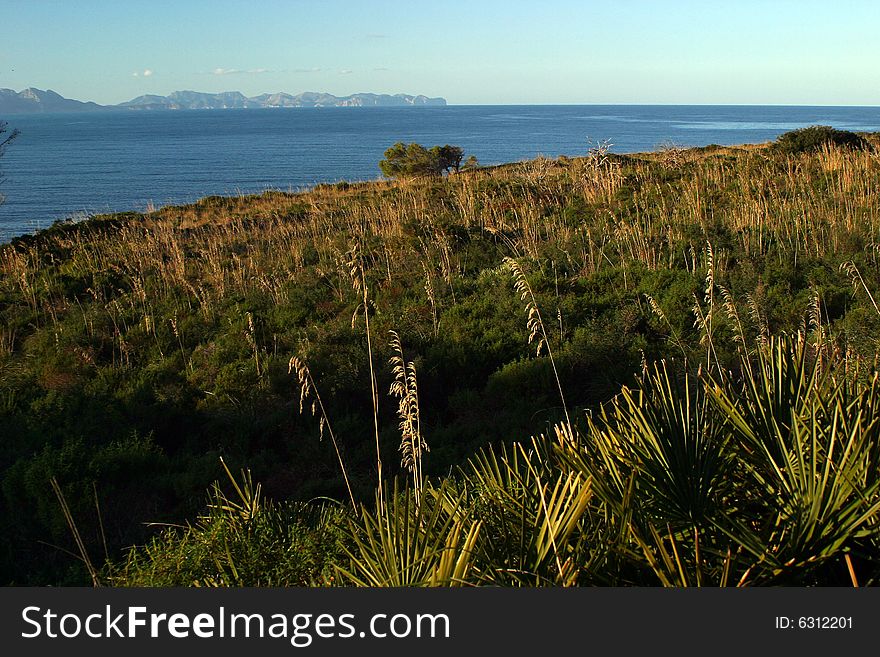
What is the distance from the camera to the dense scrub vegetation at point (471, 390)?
7.56ft

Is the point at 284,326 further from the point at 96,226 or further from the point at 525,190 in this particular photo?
the point at 96,226

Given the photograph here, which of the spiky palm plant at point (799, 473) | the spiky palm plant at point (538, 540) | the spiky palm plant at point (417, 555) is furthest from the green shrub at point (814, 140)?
the spiky palm plant at point (417, 555)

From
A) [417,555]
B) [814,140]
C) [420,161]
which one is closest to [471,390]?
[417,555]

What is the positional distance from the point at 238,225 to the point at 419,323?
9.98 metres

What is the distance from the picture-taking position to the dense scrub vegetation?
2.30 metres

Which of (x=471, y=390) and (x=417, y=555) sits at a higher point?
(x=417, y=555)

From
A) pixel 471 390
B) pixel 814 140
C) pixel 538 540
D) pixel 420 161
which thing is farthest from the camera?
pixel 420 161

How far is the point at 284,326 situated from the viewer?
966 cm

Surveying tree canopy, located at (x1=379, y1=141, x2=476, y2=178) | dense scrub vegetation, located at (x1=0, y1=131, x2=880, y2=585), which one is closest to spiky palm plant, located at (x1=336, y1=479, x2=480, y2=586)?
dense scrub vegetation, located at (x1=0, y1=131, x2=880, y2=585)

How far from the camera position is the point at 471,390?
7703mm

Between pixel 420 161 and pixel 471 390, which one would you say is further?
pixel 420 161

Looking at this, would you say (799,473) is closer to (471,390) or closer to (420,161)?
(471,390)

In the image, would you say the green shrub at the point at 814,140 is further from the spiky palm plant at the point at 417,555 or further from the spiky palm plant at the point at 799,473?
the spiky palm plant at the point at 417,555

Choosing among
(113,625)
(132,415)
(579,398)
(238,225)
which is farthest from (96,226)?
(113,625)
